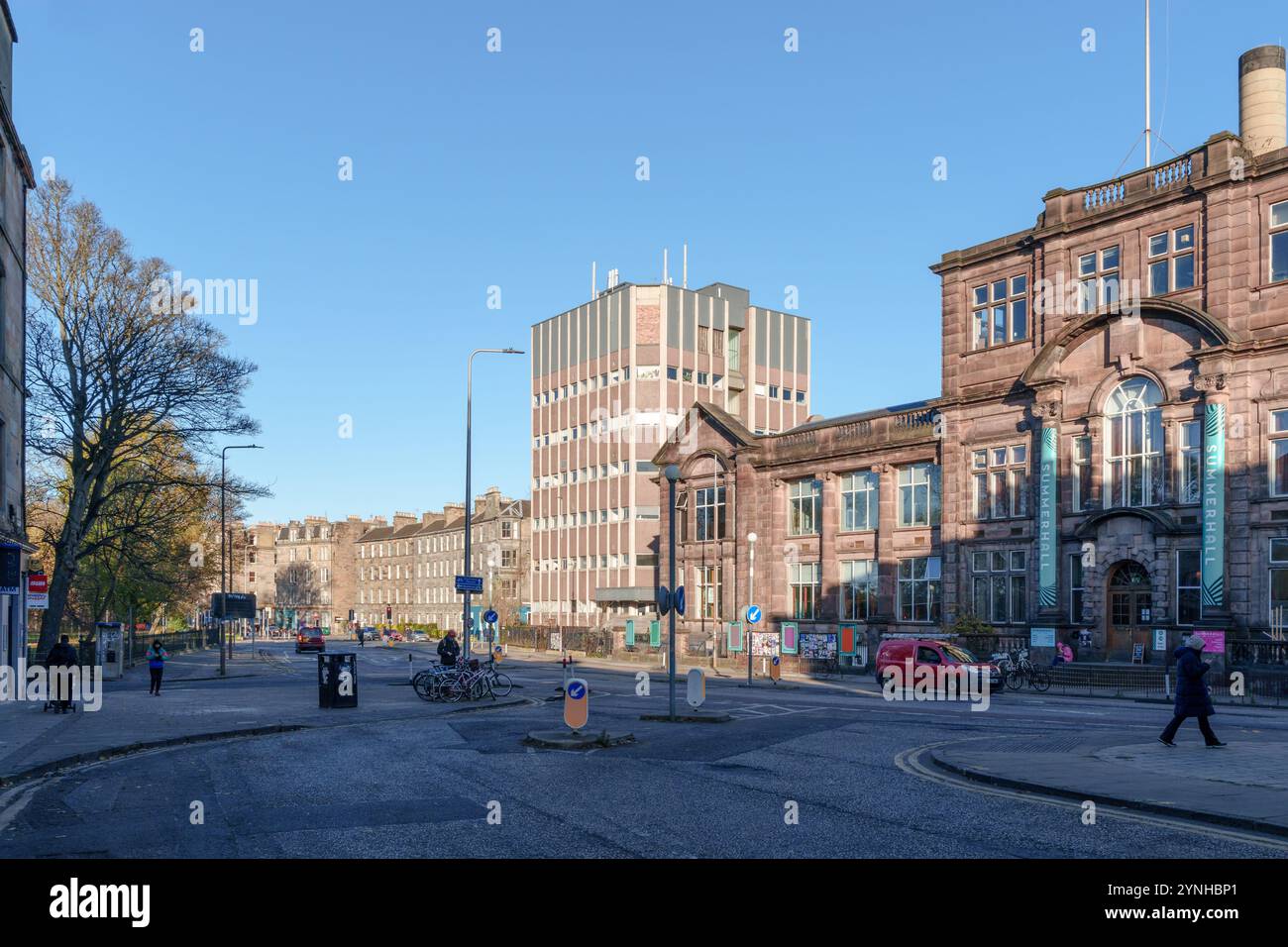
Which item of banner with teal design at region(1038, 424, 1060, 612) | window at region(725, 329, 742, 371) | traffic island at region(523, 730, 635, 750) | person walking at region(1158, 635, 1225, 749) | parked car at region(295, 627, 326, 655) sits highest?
window at region(725, 329, 742, 371)

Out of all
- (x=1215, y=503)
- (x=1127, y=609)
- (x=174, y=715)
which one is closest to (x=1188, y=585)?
(x=1127, y=609)

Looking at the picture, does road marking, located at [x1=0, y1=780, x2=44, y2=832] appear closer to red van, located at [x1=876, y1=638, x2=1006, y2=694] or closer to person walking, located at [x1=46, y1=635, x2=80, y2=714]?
person walking, located at [x1=46, y1=635, x2=80, y2=714]

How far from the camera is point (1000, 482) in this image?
41.9m

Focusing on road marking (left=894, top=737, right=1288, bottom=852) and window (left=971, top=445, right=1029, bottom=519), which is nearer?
road marking (left=894, top=737, right=1288, bottom=852)

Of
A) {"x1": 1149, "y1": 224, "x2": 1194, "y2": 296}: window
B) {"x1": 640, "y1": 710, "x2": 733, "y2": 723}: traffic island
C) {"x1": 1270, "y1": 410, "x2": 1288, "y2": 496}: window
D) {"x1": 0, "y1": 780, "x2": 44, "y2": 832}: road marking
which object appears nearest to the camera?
{"x1": 0, "y1": 780, "x2": 44, "y2": 832}: road marking

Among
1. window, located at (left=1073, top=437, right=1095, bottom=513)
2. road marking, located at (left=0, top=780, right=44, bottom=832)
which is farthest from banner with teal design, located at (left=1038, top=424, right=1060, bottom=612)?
road marking, located at (left=0, top=780, right=44, bottom=832)

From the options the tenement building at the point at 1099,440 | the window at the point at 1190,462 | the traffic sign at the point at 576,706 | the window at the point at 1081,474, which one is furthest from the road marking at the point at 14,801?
the window at the point at 1081,474

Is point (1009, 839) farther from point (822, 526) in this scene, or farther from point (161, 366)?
point (822, 526)

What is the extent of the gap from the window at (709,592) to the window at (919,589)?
12.8m

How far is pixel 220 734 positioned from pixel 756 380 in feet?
204

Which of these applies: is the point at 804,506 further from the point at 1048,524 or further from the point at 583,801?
the point at 583,801

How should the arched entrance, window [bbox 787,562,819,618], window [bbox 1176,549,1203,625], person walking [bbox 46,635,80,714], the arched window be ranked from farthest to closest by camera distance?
1. window [bbox 787,562,819,618]
2. the arched window
3. the arched entrance
4. window [bbox 1176,549,1203,625]
5. person walking [bbox 46,635,80,714]

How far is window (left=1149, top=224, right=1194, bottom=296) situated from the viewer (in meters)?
36.0

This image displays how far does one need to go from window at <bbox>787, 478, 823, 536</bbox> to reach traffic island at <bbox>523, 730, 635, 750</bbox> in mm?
33850
